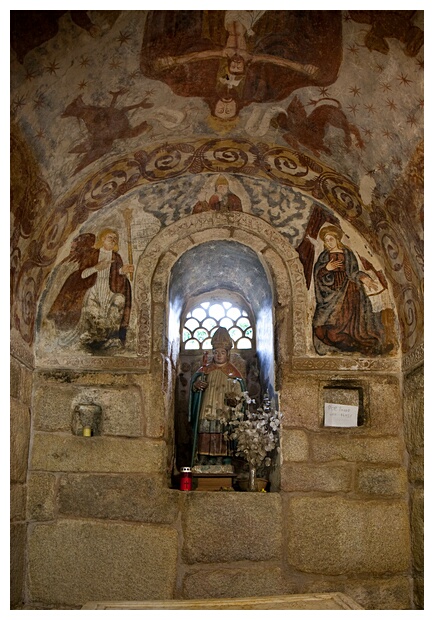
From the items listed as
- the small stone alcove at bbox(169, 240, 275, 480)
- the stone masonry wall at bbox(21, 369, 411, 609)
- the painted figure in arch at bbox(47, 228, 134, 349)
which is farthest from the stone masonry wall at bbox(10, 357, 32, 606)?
the small stone alcove at bbox(169, 240, 275, 480)

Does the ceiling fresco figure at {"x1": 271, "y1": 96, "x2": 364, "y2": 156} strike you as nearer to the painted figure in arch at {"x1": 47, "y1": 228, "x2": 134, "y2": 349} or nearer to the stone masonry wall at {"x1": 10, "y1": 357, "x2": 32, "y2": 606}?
the painted figure in arch at {"x1": 47, "y1": 228, "x2": 134, "y2": 349}

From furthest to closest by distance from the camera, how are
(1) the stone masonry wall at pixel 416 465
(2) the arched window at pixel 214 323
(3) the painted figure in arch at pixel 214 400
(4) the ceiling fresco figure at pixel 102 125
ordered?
(2) the arched window at pixel 214 323
(3) the painted figure in arch at pixel 214 400
(1) the stone masonry wall at pixel 416 465
(4) the ceiling fresco figure at pixel 102 125

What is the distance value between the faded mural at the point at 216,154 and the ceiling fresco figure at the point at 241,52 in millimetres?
12

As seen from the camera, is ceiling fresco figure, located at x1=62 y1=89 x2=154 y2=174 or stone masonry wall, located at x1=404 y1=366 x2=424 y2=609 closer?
ceiling fresco figure, located at x1=62 y1=89 x2=154 y2=174

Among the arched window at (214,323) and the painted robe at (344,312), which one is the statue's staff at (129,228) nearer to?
the arched window at (214,323)

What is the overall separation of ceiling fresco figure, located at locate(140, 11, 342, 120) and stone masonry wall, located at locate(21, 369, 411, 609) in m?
2.70

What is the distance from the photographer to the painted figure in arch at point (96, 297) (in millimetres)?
6305

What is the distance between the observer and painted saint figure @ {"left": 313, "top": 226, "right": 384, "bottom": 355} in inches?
247

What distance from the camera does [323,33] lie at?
4.75 m

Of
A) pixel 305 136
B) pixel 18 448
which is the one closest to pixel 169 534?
pixel 18 448

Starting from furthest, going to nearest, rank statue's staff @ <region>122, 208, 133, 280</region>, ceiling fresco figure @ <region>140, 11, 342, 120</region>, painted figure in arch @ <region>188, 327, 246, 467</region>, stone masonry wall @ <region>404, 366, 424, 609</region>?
statue's staff @ <region>122, 208, 133, 280</region> < painted figure in arch @ <region>188, 327, 246, 467</region> < stone masonry wall @ <region>404, 366, 424, 609</region> < ceiling fresco figure @ <region>140, 11, 342, 120</region>

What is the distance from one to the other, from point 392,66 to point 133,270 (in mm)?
3048

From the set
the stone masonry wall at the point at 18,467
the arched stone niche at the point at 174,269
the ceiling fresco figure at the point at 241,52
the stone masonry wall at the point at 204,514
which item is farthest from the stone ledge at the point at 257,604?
the ceiling fresco figure at the point at 241,52

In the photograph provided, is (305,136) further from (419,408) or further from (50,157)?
(419,408)
